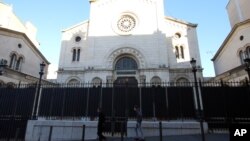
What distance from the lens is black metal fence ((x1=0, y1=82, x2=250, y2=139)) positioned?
506 inches

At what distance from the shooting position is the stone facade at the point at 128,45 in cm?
2562

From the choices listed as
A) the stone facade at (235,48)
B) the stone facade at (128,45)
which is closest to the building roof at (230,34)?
the stone facade at (235,48)

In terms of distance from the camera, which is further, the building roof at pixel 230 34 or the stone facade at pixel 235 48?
the building roof at pixel 230 34

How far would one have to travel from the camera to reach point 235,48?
25.5m

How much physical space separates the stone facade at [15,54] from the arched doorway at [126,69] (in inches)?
446

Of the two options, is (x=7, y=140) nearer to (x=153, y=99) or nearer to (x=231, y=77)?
(x=153, y=99)

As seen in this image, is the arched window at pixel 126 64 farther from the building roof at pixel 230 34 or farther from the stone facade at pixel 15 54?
the building roof at pixel 230 34

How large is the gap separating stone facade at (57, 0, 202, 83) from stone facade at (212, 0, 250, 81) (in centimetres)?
430

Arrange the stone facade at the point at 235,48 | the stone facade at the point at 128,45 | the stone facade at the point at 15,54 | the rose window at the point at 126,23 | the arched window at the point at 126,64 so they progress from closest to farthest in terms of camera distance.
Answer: the stone facade at the point at 235,48, the stone facade at the point at 15,54, the stone facade at the point at 128,45, the arched window at the point at 126,64, the rose window at the point at 126,23

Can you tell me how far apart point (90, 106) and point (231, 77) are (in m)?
18.6

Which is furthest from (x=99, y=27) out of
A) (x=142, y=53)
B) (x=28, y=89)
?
(x=28, y=89)

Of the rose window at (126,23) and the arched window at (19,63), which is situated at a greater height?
the rose window at (126,23)

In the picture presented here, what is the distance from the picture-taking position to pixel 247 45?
23406 millimetres

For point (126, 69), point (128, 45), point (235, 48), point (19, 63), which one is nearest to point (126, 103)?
point (126, 69)
